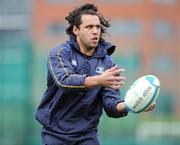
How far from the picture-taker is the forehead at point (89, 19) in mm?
7422

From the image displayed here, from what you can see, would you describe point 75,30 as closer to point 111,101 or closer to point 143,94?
point 111,101

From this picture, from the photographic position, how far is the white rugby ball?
7.09 metres

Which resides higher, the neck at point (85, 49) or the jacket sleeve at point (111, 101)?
the neck at point (85, 49)

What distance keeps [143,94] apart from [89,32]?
757 mm

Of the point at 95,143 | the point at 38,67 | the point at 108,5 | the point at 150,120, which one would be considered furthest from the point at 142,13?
the point at 95,143

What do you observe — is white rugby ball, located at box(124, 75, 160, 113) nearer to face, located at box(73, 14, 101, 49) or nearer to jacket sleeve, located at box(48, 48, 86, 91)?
jacket sleeve, located at box(48, 48, 86, 91)

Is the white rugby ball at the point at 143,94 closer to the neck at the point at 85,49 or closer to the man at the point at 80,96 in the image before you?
the man at the point at 80,96

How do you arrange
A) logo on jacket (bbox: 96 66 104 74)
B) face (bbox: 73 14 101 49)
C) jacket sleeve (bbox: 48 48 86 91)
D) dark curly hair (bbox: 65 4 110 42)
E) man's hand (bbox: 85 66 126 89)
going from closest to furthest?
man's hand (bbox: 85 66 126 89) < jacket sleeve (bbox: 48 48 86 91) < face (bbox: 73 14 101 49) < logo on jacket (bbox: 96 66 104 74) < dark curly hair (bbox: 65 4 110 42)

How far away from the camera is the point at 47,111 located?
7.50 metres

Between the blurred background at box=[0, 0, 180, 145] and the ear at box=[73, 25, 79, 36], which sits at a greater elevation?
the ear at box=[73, 25, 79, 36]

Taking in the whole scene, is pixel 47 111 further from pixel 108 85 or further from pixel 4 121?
pixel 4 121

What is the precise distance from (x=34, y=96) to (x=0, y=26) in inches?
361

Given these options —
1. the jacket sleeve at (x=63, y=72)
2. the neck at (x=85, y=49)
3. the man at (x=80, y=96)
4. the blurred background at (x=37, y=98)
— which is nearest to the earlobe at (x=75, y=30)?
the man at (x=80, y=96)

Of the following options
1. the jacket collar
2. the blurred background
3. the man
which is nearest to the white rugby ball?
the man
